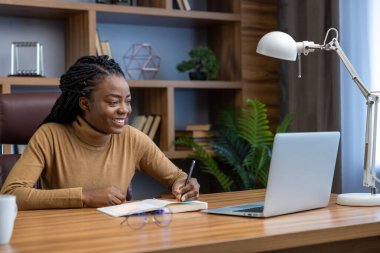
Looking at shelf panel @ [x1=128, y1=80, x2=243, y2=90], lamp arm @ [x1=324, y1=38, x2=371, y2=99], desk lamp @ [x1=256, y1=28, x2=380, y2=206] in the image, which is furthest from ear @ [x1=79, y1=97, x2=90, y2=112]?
shelf panel @ [x1=128, y1=80, x2=243, y2=90]

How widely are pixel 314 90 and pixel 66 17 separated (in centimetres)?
148

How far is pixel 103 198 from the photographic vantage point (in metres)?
2.03

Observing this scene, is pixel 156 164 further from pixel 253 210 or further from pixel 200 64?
pixel 200 64

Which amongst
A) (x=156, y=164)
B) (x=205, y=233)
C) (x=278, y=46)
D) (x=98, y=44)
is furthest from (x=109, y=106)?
(x=98, y=44)

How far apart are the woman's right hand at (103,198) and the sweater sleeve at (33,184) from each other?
2 centimetres

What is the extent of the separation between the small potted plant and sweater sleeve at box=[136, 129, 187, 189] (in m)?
1.66

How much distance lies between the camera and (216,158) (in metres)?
4.16

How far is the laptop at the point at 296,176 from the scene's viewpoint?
5.72 feet

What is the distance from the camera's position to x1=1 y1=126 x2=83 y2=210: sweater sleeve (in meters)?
2.05

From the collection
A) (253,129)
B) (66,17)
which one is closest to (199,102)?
(253,129)

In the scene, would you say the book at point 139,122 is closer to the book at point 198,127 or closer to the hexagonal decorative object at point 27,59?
the book at point 198,127

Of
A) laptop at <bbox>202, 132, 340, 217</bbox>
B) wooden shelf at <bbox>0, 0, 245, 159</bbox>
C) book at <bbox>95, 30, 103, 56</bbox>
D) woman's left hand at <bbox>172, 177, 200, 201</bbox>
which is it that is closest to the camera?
laptop at <bbox>202, 132, 340, 217</bbox>

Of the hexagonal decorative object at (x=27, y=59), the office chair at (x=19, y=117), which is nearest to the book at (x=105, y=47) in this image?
the hexagonal decorative object at (x=27, y=59)

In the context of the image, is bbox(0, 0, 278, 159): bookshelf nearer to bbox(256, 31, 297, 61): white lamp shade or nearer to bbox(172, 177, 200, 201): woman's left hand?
bbox(172, 177, 200, 201): woman's left hand
